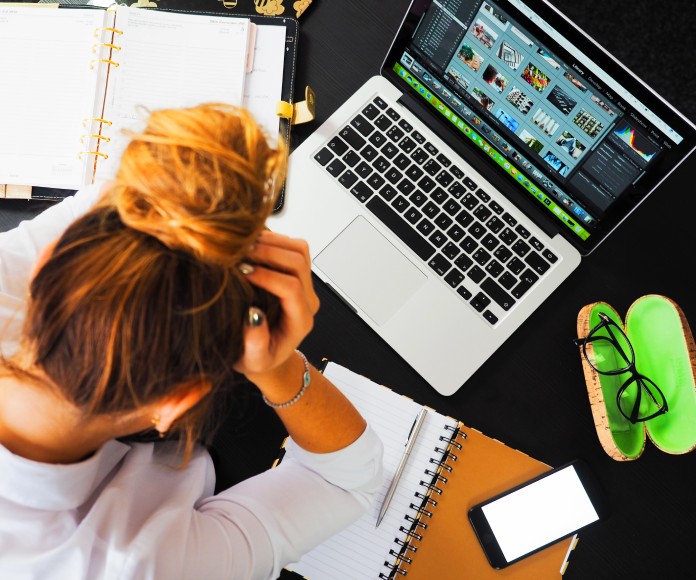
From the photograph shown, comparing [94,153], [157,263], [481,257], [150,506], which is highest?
[157,263]

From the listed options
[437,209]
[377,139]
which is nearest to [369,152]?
[377,139]

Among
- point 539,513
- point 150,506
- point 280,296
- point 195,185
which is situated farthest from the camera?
point 539,513

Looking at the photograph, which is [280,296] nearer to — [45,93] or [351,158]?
[351,158]

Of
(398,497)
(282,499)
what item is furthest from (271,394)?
(398,497)

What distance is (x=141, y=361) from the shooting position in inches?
16.5

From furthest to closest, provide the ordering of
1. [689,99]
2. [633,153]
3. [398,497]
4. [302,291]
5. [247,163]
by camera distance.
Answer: [689,99] → [398,497] → [633,153] → [302,291] → [247,163]

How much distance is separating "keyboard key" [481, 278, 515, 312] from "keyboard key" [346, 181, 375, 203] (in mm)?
200

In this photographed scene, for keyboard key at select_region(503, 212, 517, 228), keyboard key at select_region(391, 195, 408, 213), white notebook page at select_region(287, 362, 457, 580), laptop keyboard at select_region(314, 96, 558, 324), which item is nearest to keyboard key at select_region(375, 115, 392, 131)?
laptop keyboard at select_region(314, 96, 558, 324)

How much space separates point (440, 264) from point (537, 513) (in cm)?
35

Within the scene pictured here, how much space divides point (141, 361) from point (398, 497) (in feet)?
1.53

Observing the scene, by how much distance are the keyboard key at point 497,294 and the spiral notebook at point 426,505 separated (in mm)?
170

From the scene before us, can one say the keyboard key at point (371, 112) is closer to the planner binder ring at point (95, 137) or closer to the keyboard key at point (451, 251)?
the keyboard key at point (451, 251)

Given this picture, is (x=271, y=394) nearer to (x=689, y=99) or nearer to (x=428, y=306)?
(x=428, y=306)

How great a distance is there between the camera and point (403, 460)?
2.55 ft
